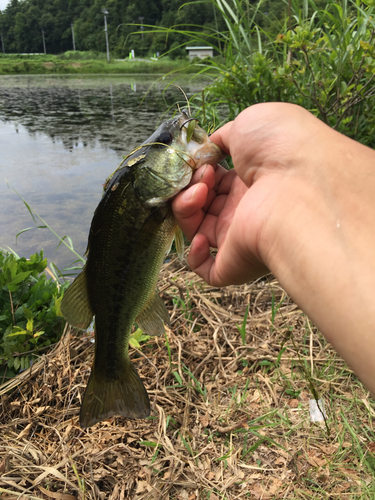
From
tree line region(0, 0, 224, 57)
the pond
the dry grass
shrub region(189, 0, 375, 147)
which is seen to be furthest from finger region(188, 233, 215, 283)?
tree line region(0, 0, 224, 57)

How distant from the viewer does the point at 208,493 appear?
167 centimetres

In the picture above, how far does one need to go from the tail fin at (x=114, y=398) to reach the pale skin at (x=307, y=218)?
710 mm

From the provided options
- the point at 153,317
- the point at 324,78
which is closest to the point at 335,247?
the point at 153,317

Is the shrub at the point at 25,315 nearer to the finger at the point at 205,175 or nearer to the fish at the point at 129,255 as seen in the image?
the fish at the point at 129,255

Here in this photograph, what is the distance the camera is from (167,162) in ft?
5.25

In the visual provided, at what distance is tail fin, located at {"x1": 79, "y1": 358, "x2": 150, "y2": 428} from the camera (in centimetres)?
173

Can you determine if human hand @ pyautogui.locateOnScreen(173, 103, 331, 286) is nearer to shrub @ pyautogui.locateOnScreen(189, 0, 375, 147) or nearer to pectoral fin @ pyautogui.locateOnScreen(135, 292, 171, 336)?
pectoral fin @ pyautogui.locateOnScreen(135, 292, 171, 336)

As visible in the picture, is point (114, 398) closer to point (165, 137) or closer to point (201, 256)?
point (201, 256)

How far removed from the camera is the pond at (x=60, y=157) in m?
4.67

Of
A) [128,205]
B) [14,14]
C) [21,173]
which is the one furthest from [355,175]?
[14,14]

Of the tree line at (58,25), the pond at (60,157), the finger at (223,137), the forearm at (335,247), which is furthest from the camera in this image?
the tree line at (58,25)

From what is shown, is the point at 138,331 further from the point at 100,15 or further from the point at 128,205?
the point at 100,15

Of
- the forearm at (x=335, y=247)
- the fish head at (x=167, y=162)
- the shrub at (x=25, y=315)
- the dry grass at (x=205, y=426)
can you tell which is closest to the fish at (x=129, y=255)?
the fish head at (x=167, y=162)

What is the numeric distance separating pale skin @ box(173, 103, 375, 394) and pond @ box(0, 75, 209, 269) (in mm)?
1227
